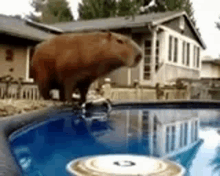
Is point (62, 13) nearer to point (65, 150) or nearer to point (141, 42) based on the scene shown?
point (141, 42)

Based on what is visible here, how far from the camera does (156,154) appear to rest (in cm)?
405

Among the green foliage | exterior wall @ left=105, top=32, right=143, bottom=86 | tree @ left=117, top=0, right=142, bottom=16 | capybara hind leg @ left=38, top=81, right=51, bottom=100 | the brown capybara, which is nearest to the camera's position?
the brown capybara

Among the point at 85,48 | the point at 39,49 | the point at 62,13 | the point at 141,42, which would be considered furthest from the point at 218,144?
the point at 62,13

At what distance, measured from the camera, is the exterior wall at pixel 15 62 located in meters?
12.6

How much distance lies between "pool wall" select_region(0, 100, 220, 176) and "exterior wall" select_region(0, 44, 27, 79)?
17.4 feet

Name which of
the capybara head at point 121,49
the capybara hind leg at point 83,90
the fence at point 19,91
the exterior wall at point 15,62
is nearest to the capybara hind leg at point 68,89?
the capybara hind leg at point 83,90

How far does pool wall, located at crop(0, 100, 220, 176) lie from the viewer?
233 cm

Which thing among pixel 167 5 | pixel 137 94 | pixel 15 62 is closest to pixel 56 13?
pixel 167 5

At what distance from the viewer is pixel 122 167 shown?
Answer: 2129 mm

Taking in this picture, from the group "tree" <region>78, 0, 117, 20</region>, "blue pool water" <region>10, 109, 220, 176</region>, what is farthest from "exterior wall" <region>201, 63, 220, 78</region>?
"blue pool water" <region>10, 109, 220, 176</region>

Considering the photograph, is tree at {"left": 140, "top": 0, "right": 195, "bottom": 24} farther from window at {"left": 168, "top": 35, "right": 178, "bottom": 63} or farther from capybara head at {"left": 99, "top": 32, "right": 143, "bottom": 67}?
capybara head at {"left": 99, "top": 32, "right": 143, "bottom": 67}

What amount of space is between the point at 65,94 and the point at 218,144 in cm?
382

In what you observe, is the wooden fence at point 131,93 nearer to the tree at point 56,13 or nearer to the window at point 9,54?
the window at point 9,54

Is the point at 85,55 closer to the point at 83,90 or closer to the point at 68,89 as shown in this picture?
the point at 68,89
